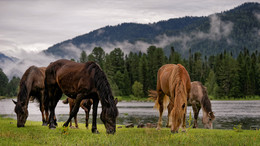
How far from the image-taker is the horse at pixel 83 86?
32.7 feet

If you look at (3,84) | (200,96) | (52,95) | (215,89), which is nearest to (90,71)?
(52,95)

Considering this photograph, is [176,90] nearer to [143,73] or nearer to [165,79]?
[165,79]

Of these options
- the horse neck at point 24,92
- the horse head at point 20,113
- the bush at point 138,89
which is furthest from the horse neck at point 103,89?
the bush at point 138,89

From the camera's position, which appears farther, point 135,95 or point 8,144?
point 135,95

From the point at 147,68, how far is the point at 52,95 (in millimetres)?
91558

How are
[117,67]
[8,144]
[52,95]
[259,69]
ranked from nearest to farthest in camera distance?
[8,144] < [52,95] < [259,69] < [117,67]

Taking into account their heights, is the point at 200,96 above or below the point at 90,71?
below

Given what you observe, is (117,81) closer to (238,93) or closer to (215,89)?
(215,89)

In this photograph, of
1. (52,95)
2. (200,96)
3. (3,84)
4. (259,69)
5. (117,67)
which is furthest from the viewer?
(3,84)

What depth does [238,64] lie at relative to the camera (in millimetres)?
95500

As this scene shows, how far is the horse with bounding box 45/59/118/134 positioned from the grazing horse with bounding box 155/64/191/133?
2212 millimetres

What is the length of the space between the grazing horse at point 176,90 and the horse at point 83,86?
7.26 ft

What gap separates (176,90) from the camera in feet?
35.0

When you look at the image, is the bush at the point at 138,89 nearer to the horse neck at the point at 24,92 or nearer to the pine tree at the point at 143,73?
the pine tree at the point at 143,73
